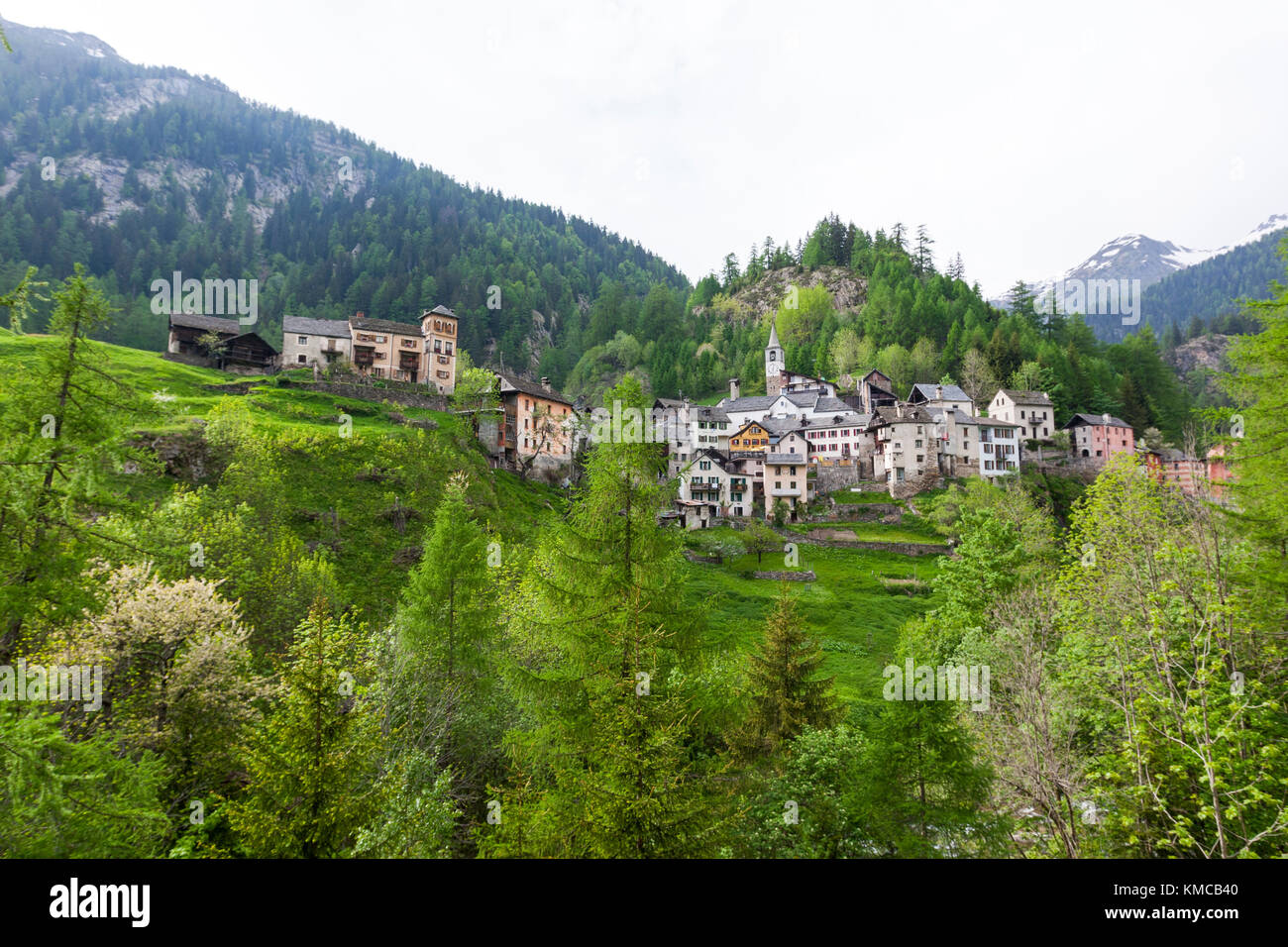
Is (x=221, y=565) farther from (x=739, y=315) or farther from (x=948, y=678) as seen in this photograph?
(x=739, y=315)

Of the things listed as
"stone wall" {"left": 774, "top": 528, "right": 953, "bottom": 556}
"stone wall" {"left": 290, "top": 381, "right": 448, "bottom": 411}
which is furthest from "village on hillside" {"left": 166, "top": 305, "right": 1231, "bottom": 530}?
"stone wall" {"left": 774, "top": 528, "right": 953, "bottom": 556}

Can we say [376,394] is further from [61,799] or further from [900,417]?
[900,417]

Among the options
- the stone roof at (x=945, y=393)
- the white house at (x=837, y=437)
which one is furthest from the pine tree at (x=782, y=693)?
the stone roof at (x=945, y=393)

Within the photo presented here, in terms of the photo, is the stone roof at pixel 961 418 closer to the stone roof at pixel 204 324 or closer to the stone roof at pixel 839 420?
the stone roof at pixel 839 420

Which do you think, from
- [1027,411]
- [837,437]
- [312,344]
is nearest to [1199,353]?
[1027,411]

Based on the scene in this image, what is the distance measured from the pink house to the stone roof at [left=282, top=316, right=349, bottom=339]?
111 metres

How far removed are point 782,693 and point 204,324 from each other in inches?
3531

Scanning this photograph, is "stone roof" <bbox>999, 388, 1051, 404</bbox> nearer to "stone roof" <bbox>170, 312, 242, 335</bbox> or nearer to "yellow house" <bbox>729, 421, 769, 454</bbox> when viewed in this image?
"yellow house" <bbox>729, 421, 769, 454</bbox>

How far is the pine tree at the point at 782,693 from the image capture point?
2098 cm

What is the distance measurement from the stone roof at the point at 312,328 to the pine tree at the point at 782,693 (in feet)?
269

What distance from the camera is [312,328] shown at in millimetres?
83625

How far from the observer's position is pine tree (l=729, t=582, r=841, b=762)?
826 inches
